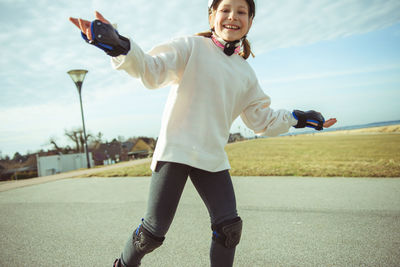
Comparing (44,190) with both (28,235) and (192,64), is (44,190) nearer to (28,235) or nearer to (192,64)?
(28,235)

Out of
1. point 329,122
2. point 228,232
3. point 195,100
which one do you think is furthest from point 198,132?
point 329,122

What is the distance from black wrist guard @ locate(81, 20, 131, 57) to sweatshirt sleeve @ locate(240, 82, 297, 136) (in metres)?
1.10

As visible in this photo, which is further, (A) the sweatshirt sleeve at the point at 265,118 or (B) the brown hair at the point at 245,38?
(A) the sweatshirt sleeve at the point at 265,118

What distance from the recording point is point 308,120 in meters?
2.33

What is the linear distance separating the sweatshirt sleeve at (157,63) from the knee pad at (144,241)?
0.85 meters

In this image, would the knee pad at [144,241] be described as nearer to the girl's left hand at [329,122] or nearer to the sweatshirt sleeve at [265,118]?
the sweatshirt sleeve at [265,118]

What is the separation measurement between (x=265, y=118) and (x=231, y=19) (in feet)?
2.58

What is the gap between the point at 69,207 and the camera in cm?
440

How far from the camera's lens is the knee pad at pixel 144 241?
68.2 inches

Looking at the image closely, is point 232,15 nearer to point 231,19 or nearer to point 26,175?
point 231,19

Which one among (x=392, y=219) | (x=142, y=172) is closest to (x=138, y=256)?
(x=392, y=219)

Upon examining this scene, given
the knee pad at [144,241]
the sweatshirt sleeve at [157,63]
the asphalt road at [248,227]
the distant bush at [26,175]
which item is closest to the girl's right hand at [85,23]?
the sweatshirt sleeve at [157,63]

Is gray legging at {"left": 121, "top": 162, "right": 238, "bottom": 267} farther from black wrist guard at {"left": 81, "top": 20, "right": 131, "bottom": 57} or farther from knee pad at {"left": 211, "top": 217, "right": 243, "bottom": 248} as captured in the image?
black wrist guard at {"left": 81, "top": 20, "right": 131, "bottom": 57}

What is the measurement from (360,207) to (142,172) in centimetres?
541
